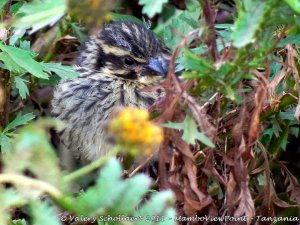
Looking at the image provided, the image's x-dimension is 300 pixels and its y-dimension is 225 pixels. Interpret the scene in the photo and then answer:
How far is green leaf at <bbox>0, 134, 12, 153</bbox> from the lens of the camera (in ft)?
8.65

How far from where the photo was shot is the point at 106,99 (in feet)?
9.87

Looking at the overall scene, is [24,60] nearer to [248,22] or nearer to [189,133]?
[189,133]

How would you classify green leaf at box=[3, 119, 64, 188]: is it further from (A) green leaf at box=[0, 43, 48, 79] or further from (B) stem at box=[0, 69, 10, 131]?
(B) stem at box=[0, 69, 10, 131]

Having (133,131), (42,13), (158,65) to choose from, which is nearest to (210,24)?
(42,13)

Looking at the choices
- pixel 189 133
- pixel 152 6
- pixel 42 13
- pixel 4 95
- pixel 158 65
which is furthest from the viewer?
pixel 158 65

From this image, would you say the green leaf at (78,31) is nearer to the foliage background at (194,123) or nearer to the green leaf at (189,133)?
the foliage background at (194,123)

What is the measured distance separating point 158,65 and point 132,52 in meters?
0.15

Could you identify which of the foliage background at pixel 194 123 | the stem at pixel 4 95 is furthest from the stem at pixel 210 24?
the stem at pixel 4 95

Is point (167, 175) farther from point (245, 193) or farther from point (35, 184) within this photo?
point (35, 184)

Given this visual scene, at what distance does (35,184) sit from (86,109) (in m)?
1.74

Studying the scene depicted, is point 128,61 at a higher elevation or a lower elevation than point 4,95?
lower

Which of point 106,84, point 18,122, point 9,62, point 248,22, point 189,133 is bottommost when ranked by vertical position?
point 106,84

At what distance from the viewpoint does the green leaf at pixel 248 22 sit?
5.26 feet

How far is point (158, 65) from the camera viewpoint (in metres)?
3.06
